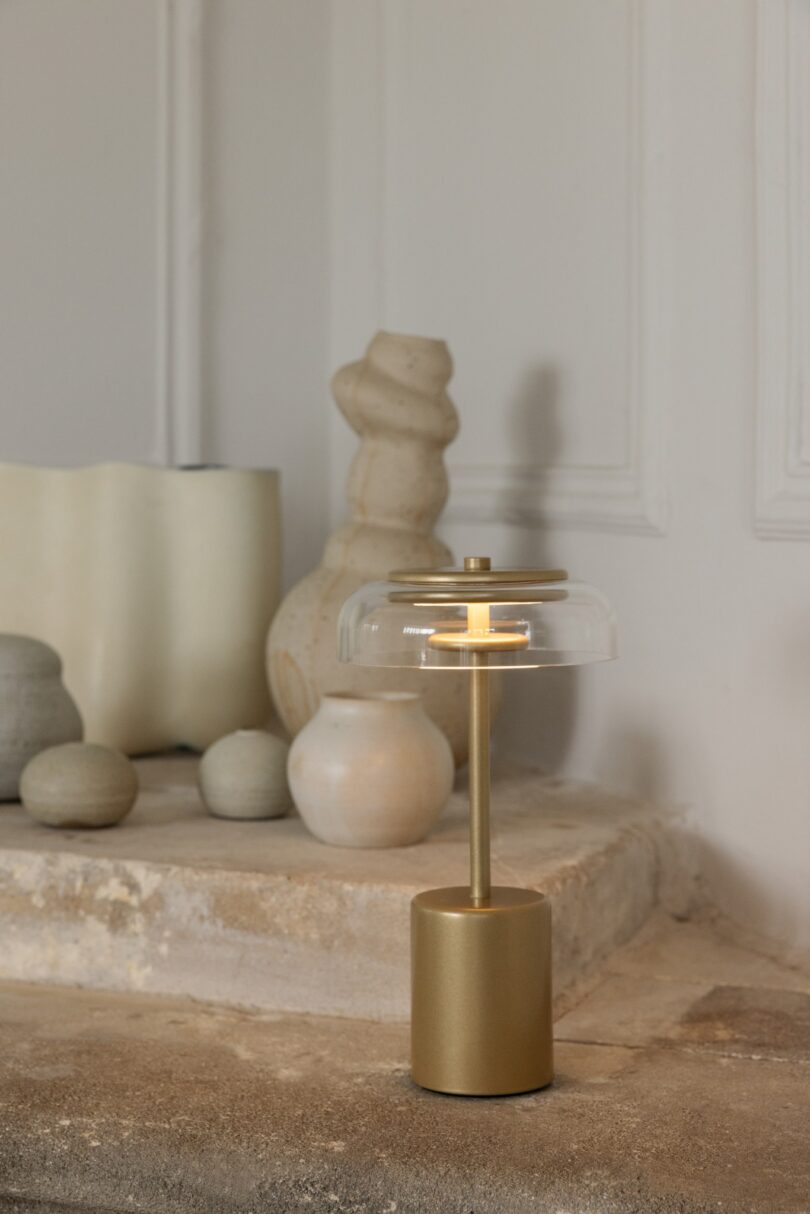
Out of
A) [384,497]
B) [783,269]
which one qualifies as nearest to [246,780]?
[384,497]

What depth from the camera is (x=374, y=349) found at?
214cm

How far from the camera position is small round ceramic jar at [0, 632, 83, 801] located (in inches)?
78.2

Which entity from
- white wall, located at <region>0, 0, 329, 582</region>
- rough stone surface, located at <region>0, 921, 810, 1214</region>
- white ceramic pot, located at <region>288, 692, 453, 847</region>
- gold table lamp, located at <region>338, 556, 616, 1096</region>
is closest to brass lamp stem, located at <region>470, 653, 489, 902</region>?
gold table lamp, located at <region>338, 556, 616, 1096</region>

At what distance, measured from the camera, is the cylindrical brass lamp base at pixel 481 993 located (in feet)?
4.45

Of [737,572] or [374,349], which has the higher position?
[374,349]

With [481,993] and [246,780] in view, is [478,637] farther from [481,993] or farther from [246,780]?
[246,780]

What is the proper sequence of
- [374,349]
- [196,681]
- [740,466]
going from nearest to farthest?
1. [740,466]
2. [374,349]
3. [196,681]

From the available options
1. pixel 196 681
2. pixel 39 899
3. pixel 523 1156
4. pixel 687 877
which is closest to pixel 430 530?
pixel 196 681

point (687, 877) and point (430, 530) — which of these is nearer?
point (687, 877)

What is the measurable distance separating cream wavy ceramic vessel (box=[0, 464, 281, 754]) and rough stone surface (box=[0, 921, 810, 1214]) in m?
0.73

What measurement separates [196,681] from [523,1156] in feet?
3.84

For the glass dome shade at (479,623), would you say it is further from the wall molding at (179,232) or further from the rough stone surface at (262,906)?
the wall molding at (179,232)

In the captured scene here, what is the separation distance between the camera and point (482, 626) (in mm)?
1367

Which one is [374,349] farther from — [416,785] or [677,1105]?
[677,1105]
